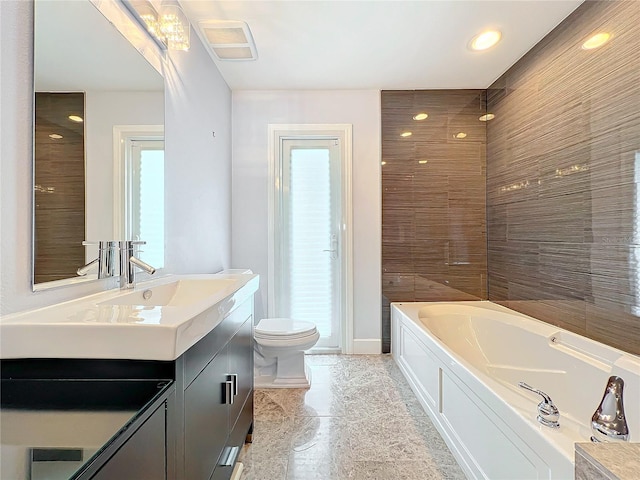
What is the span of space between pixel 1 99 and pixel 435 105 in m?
3.11

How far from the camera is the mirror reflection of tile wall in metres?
3.24

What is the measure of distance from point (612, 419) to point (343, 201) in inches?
96.4

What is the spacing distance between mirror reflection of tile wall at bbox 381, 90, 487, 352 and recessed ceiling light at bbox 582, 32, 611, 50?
4.09 feet

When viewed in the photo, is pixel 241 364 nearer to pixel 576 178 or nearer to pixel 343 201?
pixel 343 201

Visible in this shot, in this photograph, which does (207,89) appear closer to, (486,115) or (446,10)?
(446,10)

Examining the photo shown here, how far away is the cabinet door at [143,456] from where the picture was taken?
604 millimetres

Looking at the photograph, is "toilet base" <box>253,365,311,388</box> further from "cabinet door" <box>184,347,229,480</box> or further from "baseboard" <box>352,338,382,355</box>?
"cabinet door" <box>184,347,229,480</box>

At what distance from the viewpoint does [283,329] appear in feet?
8.36

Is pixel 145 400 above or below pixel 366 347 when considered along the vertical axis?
above

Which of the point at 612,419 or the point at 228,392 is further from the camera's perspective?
the point at 228,392

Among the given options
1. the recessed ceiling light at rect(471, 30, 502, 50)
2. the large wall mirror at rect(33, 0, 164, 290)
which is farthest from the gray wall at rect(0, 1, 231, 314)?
the recessed ceiling light at rect(471, 30, 502, 50)

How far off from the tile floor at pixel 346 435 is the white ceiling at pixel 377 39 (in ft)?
8.03

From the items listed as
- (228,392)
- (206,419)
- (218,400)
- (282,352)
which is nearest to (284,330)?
(282,352)

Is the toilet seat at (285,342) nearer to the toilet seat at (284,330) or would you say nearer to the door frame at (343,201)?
the toilet seat at (284,330)
